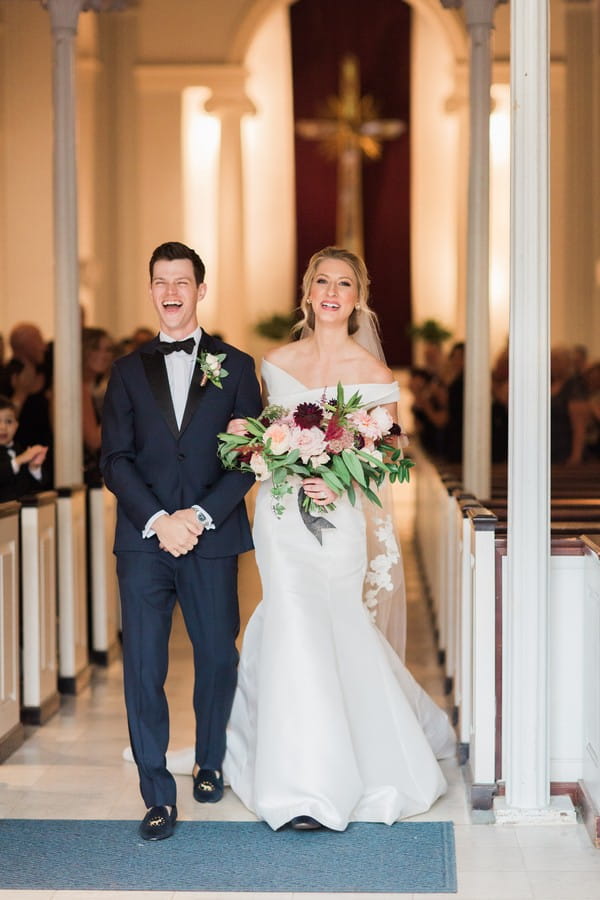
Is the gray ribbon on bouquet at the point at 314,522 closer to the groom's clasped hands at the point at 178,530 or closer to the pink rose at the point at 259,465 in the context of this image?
the pink rose at the point at 259,465

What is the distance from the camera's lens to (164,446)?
15.7 ft

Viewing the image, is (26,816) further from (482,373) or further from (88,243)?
(88,243)

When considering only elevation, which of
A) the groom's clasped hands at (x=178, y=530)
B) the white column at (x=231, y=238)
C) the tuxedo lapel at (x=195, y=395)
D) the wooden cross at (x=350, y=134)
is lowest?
the groom's clasped hands at (x=178, y=530)

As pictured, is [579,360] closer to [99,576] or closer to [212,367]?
[99,576]

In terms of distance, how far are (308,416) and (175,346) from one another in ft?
1.84

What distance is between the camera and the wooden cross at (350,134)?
64.7 ft

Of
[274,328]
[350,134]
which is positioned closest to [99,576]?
[274,328]

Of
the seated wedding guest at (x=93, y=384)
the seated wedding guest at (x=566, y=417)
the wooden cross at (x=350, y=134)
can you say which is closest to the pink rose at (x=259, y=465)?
the seated wedding guest at (x=93, y=384)

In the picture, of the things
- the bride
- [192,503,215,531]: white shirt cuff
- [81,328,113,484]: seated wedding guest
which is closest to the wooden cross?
[81,328,113,484]: seated wedding guest

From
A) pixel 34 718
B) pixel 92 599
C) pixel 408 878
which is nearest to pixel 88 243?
pixel 92 599

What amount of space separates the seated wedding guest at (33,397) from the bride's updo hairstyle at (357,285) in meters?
2.74

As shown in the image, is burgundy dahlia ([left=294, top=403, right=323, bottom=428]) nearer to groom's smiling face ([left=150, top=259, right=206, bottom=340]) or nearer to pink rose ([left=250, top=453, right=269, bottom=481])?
pink rose ([left=250, top=453, right=269, bottom=481])

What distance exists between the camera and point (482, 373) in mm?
7332

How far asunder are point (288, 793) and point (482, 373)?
3.29m
